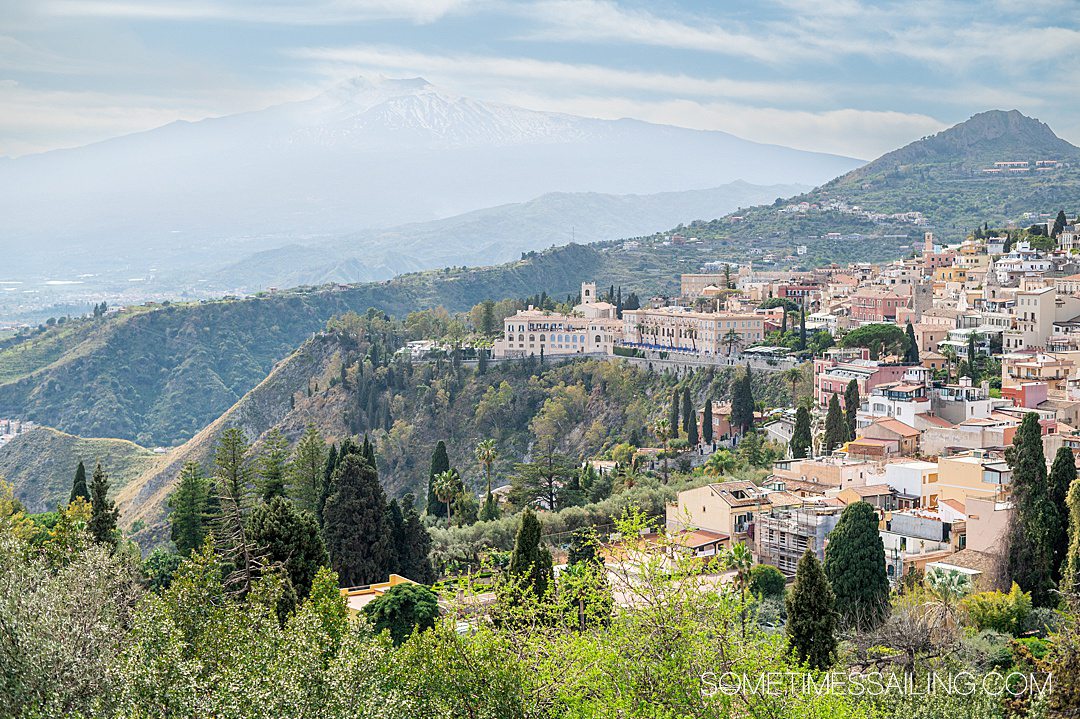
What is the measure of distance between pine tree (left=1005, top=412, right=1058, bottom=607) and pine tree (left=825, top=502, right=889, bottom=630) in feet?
10.5

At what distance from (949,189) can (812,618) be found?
137522 millimetres

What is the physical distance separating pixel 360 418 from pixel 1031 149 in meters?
127

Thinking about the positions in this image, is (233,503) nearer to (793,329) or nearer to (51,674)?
(51,674)

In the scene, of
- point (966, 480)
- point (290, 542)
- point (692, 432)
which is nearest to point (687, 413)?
point (692, 432)

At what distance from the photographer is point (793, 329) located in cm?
6581

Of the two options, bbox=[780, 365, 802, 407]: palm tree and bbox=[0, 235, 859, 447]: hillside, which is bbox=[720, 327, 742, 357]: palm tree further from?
bbox=[0, 235, 859, 447]: hillside

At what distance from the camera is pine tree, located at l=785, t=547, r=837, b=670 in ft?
69.2

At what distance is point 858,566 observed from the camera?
83.3ft

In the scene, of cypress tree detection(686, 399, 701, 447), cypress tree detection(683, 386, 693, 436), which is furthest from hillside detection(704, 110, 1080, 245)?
cypress tree detection(686, 399, 701, 447)

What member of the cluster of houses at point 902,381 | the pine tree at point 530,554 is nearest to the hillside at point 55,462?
the cluster of houses at point 902,381

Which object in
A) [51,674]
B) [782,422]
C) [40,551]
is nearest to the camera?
[51,674]

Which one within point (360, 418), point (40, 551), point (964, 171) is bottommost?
point (360, 418)

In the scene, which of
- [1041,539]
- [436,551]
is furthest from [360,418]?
[1041,539]

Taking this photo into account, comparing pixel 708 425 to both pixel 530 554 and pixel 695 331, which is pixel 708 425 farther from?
pixel 530 554
